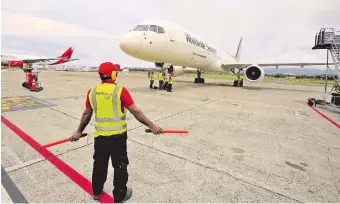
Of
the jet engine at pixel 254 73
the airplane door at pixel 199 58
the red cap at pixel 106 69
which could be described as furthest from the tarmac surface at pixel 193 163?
the jet engine at pixel 254 73

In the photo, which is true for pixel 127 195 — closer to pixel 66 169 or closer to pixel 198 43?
pixel 66 169

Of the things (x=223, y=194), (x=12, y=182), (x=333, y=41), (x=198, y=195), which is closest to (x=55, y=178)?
(x=12, y=182)

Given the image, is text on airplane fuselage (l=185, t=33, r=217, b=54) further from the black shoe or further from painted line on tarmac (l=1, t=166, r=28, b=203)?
painted line on tarmac (l=1, t=166, r=28, b=203)

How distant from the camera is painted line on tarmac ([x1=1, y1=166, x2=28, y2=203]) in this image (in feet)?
8.20

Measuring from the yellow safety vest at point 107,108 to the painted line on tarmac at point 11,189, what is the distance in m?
1.22

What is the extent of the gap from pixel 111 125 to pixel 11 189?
162 cm

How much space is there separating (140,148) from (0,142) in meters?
2.91

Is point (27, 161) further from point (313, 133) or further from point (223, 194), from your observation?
point (313, 133)

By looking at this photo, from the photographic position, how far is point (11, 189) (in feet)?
8.78

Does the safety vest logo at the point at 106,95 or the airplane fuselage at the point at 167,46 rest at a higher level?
the airplane fuselage at the point at 167,46

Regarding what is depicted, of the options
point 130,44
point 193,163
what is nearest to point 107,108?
point 193,163

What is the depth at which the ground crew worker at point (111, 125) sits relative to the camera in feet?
8.27

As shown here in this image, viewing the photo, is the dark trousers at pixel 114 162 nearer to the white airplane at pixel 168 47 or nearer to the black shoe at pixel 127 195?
the black shoe at pixel 127 195

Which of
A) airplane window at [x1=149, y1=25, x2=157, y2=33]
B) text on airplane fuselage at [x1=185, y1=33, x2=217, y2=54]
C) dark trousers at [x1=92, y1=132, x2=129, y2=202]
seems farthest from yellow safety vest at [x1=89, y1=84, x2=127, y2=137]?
text on airplane fuselage at [x1=185, y1=33, x2=217, y2=54]
